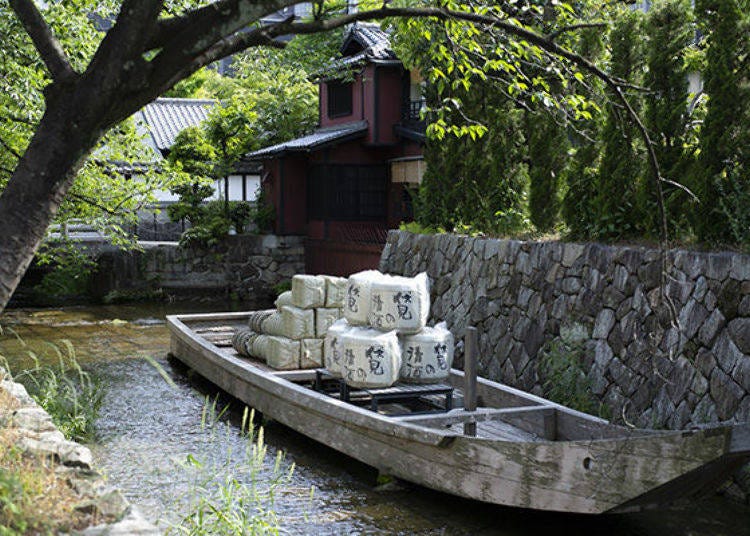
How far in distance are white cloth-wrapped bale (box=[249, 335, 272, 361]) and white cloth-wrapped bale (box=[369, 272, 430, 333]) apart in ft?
9.99

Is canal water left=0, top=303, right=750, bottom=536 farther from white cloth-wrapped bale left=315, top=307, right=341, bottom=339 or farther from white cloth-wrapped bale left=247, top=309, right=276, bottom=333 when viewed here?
white cloth-wrapped bale left=315, top=307, right=341, bottom=339

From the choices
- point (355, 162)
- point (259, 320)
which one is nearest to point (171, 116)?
point (355, 162)

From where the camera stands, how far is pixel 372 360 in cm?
930

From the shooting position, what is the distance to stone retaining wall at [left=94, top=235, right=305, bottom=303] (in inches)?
1022

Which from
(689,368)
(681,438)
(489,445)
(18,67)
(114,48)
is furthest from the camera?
(18,67)

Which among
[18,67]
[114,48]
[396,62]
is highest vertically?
[396,62]

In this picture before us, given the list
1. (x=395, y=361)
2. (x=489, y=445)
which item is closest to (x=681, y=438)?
(x=489, y=445)

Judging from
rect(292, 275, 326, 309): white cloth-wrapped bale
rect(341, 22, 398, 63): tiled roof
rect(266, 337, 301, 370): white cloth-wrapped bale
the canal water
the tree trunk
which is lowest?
the canal water

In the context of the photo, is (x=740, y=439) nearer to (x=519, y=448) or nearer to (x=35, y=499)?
(x=519, y=448)

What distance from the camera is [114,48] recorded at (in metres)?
4.84

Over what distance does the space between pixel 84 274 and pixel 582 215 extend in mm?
16981

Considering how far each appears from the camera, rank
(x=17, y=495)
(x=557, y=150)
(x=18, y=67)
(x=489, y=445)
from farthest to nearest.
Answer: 1. (x=557, y=150)
2. (x=18, y=67)
3. (x=489, y=445)
4. (x=17, y=495)

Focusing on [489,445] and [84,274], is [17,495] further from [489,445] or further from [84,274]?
[84,274]

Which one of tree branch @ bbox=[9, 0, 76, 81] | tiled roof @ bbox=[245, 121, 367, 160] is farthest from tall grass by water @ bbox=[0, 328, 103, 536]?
tiled roof @ bbox=[245, 121, 367, 160]
